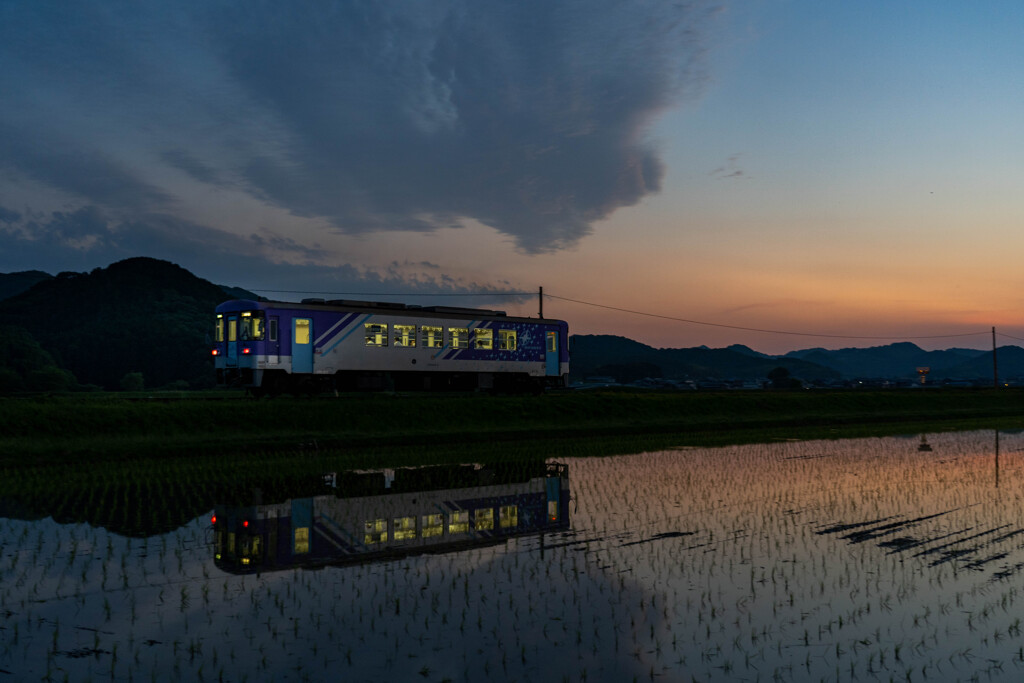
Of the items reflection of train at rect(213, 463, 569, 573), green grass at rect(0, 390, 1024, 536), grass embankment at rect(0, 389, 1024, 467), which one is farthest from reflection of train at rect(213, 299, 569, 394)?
reflection of train at rect(213, 463, 569, 573)

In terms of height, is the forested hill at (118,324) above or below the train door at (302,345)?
above

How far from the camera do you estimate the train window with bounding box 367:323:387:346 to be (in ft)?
128

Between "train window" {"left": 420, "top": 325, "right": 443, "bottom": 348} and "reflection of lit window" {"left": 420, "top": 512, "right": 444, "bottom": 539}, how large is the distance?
26.3m

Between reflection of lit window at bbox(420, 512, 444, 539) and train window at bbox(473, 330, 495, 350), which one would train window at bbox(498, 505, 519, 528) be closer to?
reflection of lit window at bbox(420, 512, 444, 539)

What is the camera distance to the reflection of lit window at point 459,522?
45.4 ft

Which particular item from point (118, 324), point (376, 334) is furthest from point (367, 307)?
point (118, 324)

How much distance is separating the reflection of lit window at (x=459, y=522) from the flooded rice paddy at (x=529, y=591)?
0.07 metres

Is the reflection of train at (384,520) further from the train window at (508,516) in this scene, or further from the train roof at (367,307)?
the train roof at (367,307)

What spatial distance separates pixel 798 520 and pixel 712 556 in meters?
3.84

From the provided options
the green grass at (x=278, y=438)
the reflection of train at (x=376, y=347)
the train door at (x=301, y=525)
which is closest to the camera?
the train door at (x=301, y=525)

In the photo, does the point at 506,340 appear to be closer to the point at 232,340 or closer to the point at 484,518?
the point at 232,340

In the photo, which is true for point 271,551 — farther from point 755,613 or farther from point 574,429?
point 574,429

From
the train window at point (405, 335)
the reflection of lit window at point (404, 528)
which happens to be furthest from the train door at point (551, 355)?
the reflection of lit window at point (404, 528)

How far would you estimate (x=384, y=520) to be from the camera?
47.6 feet
